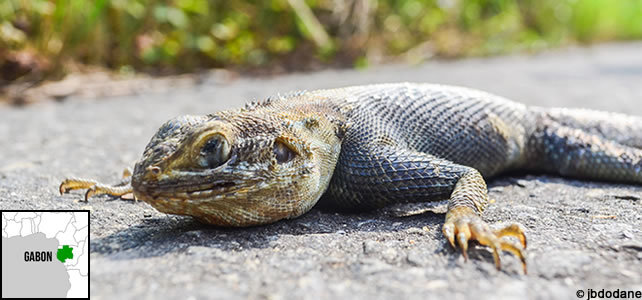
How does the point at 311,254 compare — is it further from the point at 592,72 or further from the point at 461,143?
the point at 592,72

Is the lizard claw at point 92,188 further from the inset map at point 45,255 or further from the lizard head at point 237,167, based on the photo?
the lizard head at point 237,167

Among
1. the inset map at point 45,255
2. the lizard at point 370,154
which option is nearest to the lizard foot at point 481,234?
the lizard at point 370,154

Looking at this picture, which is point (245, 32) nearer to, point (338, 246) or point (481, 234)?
point (338, 246)

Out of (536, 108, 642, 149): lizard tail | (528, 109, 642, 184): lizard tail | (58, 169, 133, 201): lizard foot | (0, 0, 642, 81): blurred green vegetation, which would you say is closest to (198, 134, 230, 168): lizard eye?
(58, 169, 133, 201): lizard foot

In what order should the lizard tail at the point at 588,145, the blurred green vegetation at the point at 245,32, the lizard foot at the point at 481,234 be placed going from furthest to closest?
the blurred green vegetation at the point at 245,32, the lizard tail at the point at 588,145, the lizard foot at the point at 481,234

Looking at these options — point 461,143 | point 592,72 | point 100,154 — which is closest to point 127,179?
point 100,154

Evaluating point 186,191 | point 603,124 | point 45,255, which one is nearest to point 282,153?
point 186,191
